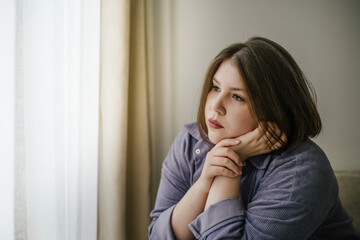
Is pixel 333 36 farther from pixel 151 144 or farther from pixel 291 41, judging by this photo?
pixel 151 144

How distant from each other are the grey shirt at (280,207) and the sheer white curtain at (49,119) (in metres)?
0.37

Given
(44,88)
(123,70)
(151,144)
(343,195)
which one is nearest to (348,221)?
(343,195)

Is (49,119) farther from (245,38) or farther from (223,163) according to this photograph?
(245,38)

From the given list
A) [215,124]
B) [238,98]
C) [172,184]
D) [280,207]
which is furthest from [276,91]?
[172,184]

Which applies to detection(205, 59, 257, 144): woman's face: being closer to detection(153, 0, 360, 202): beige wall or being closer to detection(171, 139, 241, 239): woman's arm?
detection(171, 139, 241, 239): woman's arm

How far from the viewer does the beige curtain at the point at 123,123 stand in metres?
1.23

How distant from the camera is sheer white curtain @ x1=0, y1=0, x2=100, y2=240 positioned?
0.85m

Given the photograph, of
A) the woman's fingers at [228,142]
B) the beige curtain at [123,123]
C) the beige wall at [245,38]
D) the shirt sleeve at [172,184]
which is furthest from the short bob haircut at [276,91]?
the beige wall at [245,38]

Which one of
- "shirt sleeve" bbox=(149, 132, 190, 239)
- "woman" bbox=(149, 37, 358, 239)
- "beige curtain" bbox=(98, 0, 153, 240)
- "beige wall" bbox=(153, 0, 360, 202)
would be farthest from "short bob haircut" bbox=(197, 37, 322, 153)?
"beige wall" bbox=(153, 0, 360, 202)

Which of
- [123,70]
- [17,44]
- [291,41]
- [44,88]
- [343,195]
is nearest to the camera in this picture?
[17,44]

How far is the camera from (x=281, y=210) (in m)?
0.82

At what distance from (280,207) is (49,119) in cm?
84

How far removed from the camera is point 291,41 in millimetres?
1623

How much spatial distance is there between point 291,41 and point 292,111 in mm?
866
